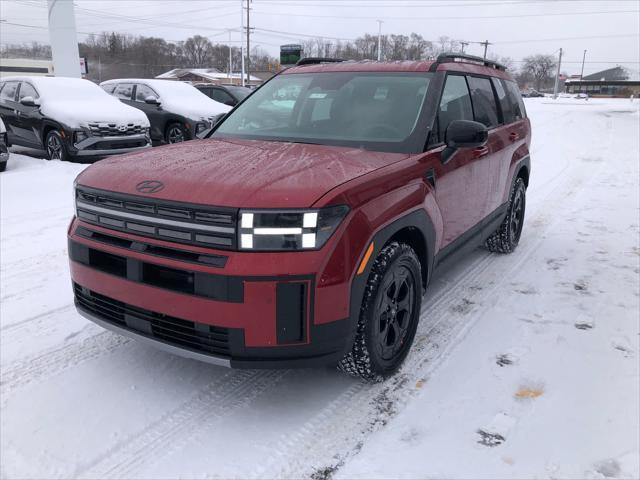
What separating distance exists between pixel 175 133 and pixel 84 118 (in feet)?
8.47

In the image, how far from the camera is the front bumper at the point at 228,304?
7.79 feet

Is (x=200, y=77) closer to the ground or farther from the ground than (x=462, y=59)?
farther from the ground

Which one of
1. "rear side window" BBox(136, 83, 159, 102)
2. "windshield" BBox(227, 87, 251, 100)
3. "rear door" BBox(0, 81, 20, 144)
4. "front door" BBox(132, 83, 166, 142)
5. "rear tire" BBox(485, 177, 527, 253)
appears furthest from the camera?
"windshield" BBox(227, 87, 251, 100)

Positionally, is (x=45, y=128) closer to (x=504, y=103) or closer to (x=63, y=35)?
Answer: (x=504, y=103)

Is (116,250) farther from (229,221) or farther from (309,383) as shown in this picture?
(309,383)

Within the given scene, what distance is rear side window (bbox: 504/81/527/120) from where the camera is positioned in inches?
219

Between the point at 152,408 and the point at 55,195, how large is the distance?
5676mm

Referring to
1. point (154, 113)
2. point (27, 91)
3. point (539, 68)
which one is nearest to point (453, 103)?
point (27, 91)

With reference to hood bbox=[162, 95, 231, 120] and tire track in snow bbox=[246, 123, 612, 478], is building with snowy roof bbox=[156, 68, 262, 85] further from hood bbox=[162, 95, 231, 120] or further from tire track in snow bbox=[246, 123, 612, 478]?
tire track in snow bbox=[246, 123, 612, 478]

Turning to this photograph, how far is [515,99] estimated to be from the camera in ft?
18.8

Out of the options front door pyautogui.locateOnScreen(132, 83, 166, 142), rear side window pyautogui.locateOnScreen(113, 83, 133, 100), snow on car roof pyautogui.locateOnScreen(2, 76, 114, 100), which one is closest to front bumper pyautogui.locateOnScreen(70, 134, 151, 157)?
snow on car roof pyautogui.locateOnScreen(2, 76, 114, 100)

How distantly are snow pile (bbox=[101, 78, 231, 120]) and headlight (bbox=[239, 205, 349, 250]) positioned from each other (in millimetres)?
10149

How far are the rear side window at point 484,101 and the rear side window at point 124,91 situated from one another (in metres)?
10.4

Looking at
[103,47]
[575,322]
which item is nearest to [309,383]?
[575,322]
